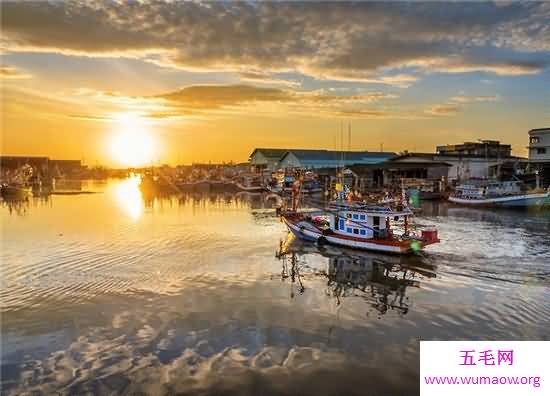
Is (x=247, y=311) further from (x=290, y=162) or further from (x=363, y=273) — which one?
(x=290, y=162)

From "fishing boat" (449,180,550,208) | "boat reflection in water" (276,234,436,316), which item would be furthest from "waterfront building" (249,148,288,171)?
"boat reflection in water" (276,234,436,316)

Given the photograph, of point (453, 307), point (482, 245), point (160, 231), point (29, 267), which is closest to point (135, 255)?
point (29, 267)

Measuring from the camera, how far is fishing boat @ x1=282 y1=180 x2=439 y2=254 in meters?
26.4

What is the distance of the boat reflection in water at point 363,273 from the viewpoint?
1859cm

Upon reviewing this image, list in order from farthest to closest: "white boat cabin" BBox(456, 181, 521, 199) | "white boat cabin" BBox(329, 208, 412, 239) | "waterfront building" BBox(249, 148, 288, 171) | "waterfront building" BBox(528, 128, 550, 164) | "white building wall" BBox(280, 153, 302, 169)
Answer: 1. "waterfront building" BBox(249, 148, 288, 171)
2. "white building wall" BBox(280, 153, 302, 169)
3. "waterfront building" BBox(528, 128, 550, 164)
4. "white boat cabin" BBox(456, 181, 521, 199)
5. "white boat cabin" BBox(329, 208, 412, 239)

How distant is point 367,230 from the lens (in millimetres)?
28016

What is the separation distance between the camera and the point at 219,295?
18.5m

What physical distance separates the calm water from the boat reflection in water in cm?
12

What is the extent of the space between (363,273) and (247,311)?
886 cm

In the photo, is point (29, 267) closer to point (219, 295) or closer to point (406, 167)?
point (219, 295)

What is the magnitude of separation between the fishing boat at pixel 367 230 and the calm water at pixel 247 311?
3.42 feet

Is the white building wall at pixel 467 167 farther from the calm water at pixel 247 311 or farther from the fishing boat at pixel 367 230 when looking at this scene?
the fishing boat at pixel 367 230

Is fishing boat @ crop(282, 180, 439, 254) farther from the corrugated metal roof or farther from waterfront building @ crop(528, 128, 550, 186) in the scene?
the corrugated metal roof

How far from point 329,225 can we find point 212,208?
88.0 ft
